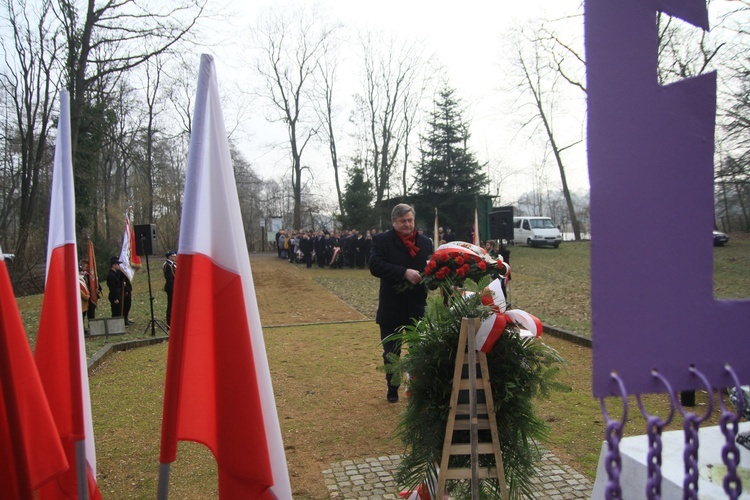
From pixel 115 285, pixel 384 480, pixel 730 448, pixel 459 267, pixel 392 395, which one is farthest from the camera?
pixel 115 285

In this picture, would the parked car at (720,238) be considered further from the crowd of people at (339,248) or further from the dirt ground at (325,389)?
the crowd of people at (339,248)

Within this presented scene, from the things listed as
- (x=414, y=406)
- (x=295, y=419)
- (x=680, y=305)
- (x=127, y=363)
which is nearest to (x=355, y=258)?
(x=127, y=363)

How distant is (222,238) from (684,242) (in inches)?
60.9

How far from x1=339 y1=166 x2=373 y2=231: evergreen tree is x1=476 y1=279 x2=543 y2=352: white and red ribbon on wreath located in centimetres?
3164

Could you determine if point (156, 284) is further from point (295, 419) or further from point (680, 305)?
point (680, 305)

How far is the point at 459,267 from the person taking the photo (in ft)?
11.5

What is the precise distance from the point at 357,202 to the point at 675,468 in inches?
1319

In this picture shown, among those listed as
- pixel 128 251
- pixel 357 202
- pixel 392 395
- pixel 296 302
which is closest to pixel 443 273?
pixel 392 395

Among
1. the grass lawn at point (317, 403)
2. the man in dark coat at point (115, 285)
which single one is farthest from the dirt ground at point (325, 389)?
the man in dark coat at point (115, 285)

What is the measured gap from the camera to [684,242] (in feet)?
4.14

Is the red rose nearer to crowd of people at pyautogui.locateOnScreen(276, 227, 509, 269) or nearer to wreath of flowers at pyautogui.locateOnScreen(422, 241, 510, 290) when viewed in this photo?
wreath of flowers at pyautogui.locateOnScreen(422, 241, 510, 290)

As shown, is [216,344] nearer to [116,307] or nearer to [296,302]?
[116,307]

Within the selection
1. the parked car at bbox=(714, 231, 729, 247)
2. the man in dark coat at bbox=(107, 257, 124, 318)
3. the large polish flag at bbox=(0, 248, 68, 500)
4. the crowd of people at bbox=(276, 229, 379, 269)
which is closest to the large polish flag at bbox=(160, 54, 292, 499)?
the large polish flag at bbox=(0, 248, 68, 500)

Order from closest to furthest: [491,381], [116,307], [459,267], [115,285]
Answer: [491,381] → [459,267] → [115,285] → [116,307]
